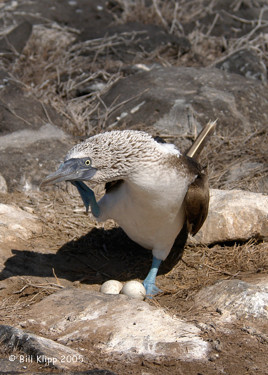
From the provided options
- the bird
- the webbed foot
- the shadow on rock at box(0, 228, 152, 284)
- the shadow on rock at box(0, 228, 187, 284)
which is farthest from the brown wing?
the shadow on rock at box(0, 228, 152, 284)

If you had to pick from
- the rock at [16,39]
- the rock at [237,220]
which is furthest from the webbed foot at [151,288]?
the rock at [16,39]

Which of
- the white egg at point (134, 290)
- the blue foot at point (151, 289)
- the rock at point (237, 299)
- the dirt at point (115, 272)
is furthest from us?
the blue foot at point (151, 289)

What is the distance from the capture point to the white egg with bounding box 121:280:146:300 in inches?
164

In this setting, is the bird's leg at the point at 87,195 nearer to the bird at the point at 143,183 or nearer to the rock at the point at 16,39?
the bird at the point at 143,183

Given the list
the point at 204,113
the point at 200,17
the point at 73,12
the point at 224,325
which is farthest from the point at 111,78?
the point at 224,325

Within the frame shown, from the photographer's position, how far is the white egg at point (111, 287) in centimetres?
427

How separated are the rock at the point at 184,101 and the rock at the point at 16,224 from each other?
187cm

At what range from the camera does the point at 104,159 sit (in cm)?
376

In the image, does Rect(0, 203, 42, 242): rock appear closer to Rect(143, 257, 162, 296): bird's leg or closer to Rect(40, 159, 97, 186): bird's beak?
Rect(143, 257, 162, 296): bird's leg

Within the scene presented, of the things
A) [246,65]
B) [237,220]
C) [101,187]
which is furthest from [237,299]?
[246,65]

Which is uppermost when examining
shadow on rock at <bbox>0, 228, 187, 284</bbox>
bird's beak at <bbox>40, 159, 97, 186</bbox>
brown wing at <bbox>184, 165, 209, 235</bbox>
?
bird's beak at <bbox>40, 159, 97, 186</bbox>

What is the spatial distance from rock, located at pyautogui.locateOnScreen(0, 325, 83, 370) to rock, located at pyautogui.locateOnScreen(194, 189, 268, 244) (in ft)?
7.03

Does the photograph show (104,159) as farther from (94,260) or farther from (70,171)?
(94,260)
